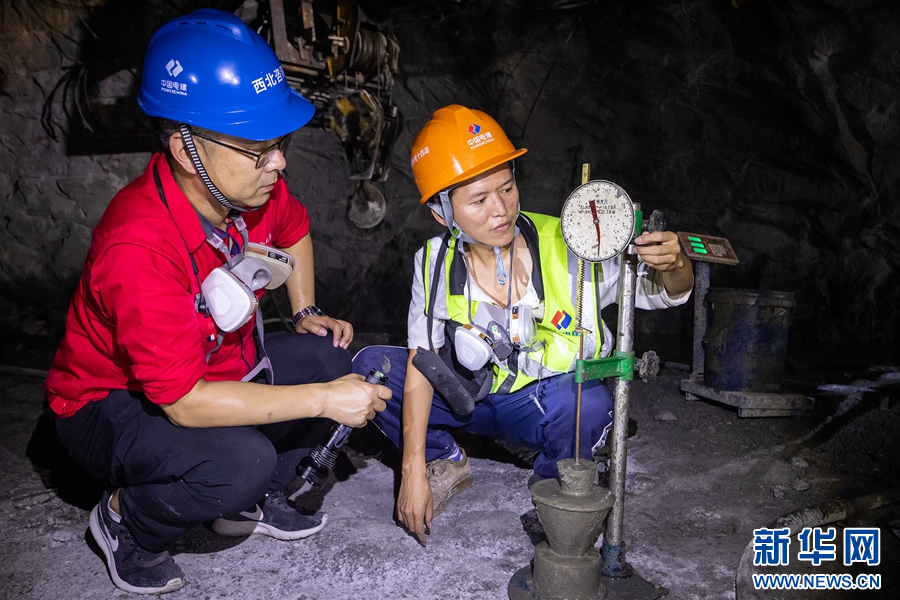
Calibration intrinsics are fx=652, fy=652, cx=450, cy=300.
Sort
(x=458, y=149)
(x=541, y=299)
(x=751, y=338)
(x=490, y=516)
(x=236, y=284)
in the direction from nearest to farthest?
(x=236, y=284)
(x=458, y=149)
(x=541, y=299)
(x=490, y=516)
(x=751, y=338)

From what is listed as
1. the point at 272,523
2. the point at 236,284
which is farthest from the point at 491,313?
the point at 272,523

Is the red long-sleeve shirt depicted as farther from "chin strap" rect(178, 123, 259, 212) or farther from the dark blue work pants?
the dark blue work pants

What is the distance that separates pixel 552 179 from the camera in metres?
7.95

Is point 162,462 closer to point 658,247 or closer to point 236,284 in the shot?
point 236,284

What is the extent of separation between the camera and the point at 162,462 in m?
2.01

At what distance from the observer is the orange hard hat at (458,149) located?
7.86ft

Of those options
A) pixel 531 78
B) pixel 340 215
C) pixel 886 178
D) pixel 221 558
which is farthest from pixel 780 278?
pixel 221 558

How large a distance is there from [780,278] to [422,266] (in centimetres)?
580

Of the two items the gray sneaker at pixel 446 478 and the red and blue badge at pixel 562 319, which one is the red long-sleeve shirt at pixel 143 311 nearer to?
the gray sneaker at pixel 446 478

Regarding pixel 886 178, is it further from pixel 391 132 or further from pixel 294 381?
pixel 294 381

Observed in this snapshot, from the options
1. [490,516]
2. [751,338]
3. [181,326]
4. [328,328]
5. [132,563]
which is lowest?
[490,516]

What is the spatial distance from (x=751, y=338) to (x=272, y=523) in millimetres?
2927

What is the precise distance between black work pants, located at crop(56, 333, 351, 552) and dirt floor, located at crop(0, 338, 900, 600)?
0.29 m

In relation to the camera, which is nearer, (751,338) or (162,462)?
(162,462)
